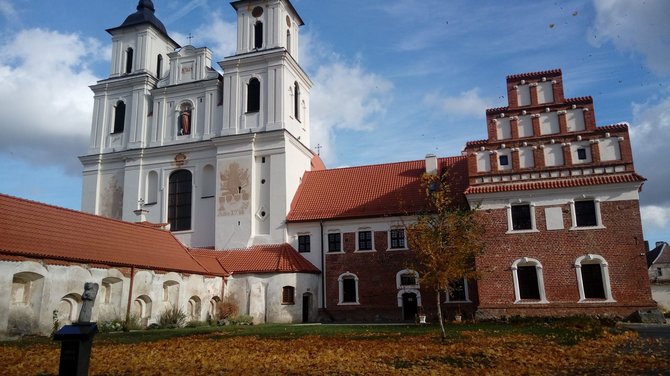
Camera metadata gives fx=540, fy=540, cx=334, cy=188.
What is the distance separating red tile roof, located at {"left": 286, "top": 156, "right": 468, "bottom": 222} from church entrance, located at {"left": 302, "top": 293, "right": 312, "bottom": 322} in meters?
4.68

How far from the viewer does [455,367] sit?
34.1ft

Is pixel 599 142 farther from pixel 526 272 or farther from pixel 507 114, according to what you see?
pixel 526 272

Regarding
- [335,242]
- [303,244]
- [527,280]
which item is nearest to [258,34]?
[303,244]

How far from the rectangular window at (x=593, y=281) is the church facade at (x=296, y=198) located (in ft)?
0.19

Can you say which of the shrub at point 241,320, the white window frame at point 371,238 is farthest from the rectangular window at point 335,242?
the shrub at point 241,320

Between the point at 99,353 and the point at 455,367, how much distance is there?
28.1 feet

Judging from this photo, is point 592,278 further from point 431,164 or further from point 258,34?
point 258,34

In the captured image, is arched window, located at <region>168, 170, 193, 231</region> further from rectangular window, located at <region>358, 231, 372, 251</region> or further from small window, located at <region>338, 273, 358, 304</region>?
rectangular window, located at <region>358, 231, 372, 251</region>

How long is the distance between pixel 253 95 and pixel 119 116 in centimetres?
1096

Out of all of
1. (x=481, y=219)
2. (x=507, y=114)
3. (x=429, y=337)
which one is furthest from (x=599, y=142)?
(x=429, y=337)

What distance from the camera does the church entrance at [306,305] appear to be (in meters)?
31.0

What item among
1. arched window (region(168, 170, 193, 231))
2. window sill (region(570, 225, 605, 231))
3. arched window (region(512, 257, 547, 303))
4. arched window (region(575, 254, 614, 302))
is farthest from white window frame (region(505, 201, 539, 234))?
arched window (region(168, 170, 193, 231))

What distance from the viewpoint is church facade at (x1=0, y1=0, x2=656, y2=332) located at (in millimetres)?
24422

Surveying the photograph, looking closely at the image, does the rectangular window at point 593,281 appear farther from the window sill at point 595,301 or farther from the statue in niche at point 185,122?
the statue in niche at point 185,122
